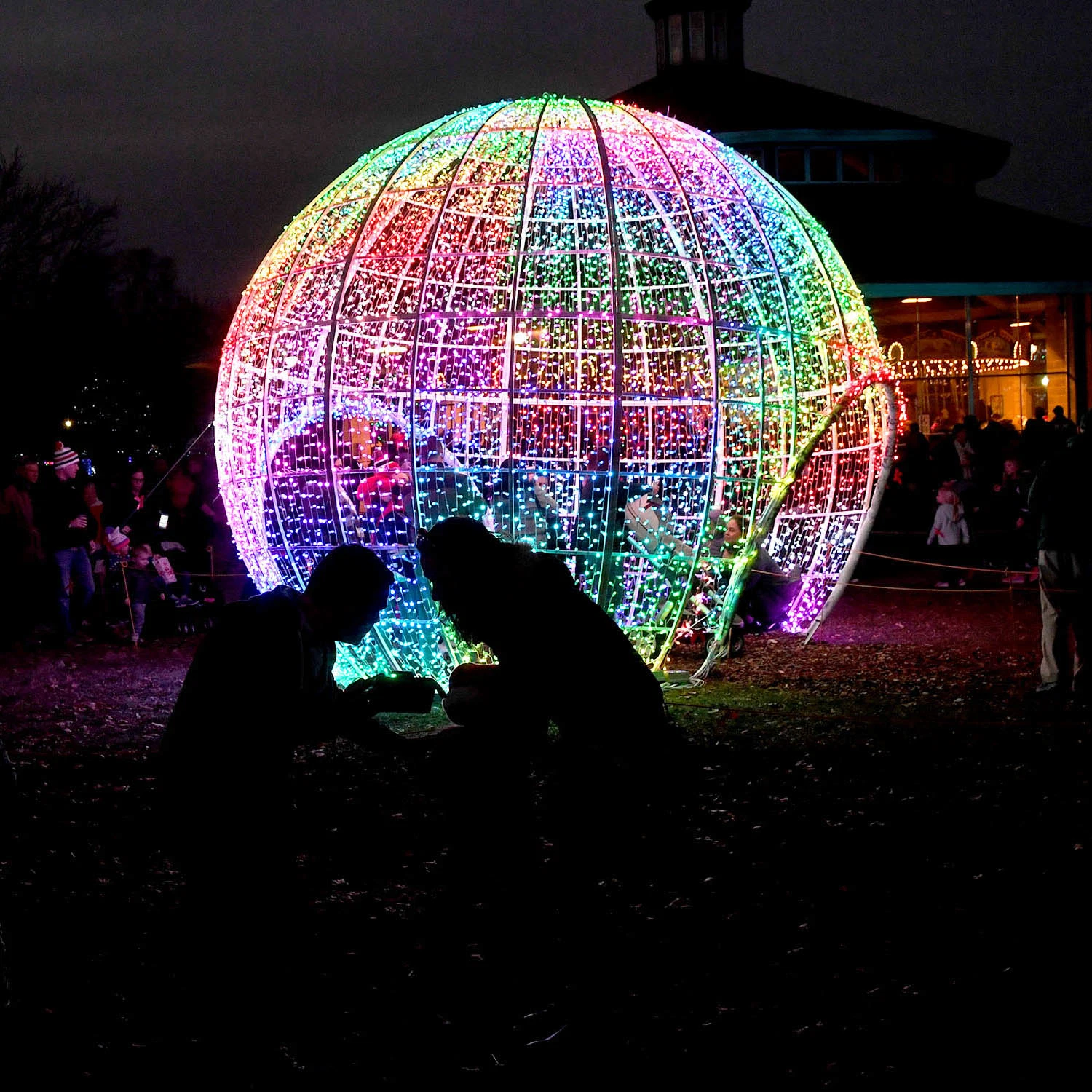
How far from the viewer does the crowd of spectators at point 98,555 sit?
1370 centimetres

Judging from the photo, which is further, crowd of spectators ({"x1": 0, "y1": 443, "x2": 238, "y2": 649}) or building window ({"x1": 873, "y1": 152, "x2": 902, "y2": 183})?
building window ({"x1": 873, "y1": 152, "x2": 902, "y2": 183})

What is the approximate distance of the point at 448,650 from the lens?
9859 mm

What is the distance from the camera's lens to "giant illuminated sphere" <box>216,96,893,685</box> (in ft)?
31.3

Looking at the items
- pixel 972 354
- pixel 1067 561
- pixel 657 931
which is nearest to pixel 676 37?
pixel 972 354

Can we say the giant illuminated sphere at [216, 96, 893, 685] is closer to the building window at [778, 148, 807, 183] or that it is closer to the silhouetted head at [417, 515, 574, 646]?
the silhouetted head at [417, 515, 574, 646]

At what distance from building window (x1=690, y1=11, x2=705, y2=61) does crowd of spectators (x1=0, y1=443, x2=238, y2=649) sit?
70.7 ft

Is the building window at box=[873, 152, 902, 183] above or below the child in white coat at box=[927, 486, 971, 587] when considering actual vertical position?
above

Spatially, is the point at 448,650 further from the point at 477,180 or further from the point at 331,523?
the point at 477,180

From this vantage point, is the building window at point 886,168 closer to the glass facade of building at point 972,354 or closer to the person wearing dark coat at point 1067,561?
the glass facade of building at point 972,354

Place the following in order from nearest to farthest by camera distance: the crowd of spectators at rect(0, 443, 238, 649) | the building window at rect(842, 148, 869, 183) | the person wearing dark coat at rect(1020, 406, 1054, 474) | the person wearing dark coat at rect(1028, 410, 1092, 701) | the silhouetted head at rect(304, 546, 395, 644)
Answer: the silhouetted head at rect(304, 546, 395, 644)
the person wearing dark coat at rect(1028, 410, 1092, 701)
the crowd of spectators at rect(0, 443, 238, 649)
the person wearing dark coat at rect(1020, 406, 1054, 474)
the building window at rect(842, 148, 869, 183)

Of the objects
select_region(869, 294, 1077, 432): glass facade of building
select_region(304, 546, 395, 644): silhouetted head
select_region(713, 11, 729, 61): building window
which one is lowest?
select_region(304, 546, 395, 644): silhouetted head

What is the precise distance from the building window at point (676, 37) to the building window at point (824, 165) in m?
4.81

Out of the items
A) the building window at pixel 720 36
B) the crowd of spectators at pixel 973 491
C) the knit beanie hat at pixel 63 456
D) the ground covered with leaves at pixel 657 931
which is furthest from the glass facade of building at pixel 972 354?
the ground covered with leaves at pixel 657 931

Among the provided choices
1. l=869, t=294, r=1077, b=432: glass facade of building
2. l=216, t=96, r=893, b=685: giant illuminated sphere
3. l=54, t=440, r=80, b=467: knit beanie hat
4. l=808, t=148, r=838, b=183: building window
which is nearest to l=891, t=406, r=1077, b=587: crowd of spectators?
l=869, t=294, r=1077, b=432: glass facade of building
